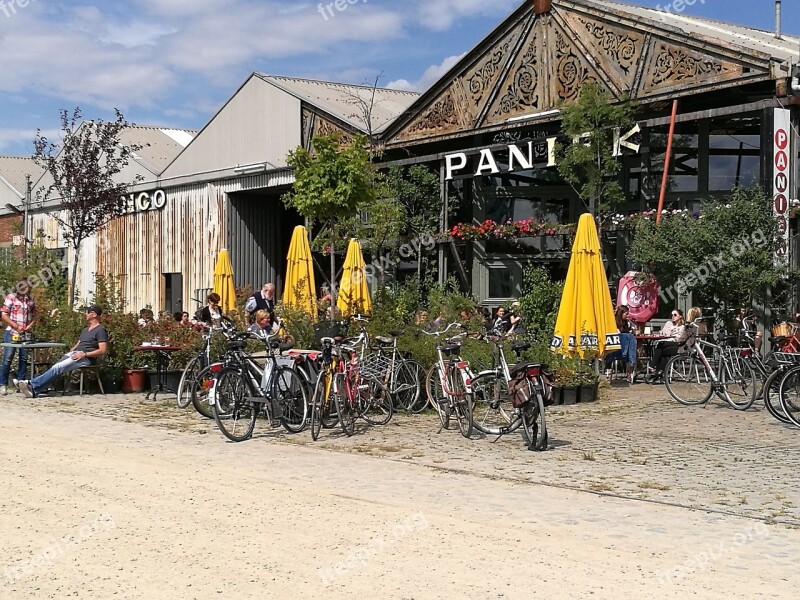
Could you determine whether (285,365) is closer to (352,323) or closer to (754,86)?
(352,323)

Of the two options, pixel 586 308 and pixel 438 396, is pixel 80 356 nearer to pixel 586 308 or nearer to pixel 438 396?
pixel 438 396

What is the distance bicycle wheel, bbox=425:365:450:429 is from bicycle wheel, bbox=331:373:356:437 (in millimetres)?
990

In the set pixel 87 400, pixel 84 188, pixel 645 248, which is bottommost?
pixel 87 400

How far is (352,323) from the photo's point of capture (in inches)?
522

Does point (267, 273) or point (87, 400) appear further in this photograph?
point (267, 273)

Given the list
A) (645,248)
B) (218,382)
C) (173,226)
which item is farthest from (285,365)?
(173,226)

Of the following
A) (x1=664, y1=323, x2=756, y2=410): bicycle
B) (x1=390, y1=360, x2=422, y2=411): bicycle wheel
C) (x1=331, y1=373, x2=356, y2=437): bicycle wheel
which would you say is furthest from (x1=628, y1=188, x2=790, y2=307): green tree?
(x1=331, y1=373, x2=356, y2=437): bicycle wheel

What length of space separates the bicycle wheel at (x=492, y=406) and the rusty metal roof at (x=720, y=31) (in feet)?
29.0

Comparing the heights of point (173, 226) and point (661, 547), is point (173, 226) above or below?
above

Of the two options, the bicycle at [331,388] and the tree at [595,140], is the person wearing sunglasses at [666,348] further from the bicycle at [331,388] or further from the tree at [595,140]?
the bicycle at [331,388]

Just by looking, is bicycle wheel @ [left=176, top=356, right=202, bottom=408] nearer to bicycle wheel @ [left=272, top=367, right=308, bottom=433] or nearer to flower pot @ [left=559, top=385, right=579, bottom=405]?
bicycle wheel @ [left=272, top=367, right=308, bottom=433]

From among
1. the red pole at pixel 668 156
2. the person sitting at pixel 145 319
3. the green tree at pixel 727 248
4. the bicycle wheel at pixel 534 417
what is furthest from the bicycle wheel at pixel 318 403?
the red pole at pixel 668 156

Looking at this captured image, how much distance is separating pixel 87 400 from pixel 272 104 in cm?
1460

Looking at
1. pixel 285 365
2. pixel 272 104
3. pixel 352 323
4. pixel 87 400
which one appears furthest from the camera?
pixel 272 104
